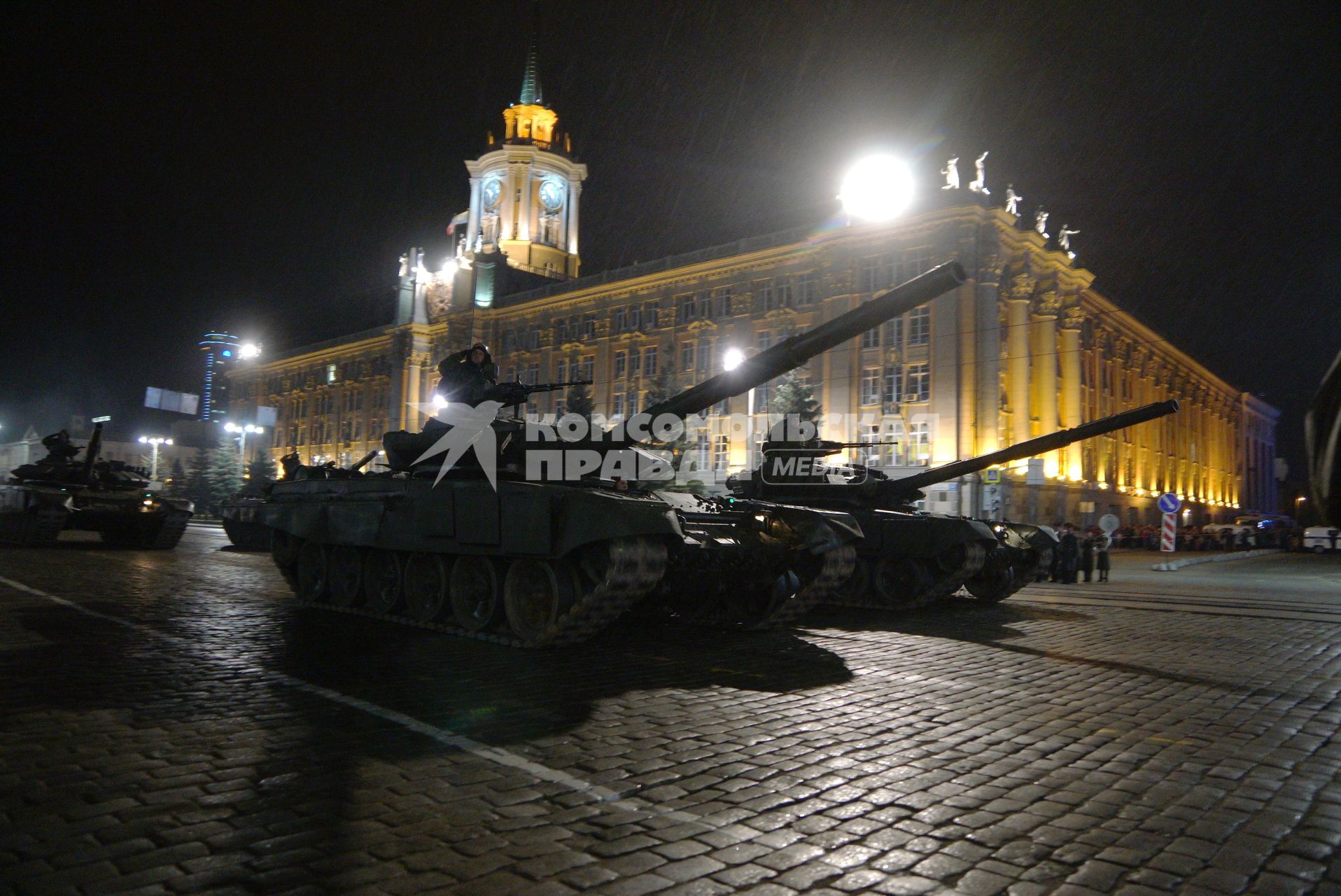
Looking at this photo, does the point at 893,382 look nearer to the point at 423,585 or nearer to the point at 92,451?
the point at 92,451

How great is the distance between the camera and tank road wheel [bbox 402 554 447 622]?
9.93 metres

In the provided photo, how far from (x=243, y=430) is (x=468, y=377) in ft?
252

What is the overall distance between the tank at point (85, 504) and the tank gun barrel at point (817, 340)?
622 inches

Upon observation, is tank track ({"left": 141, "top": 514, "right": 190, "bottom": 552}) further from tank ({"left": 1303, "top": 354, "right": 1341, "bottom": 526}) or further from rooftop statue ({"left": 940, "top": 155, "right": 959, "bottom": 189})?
rooftop statue ({"left": 940, "top": 155, "right": 959, "bottom": 189})

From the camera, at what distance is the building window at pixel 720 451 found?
4647 cm

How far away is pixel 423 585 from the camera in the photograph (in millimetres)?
10156

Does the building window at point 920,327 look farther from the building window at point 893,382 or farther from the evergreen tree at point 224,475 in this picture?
the evergreen tree at point 224,475

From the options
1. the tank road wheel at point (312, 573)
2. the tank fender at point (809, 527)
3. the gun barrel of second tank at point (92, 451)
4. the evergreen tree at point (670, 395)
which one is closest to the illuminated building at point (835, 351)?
the evergreen tree at point (670, 395)

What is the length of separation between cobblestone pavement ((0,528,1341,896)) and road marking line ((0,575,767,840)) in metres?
0.02

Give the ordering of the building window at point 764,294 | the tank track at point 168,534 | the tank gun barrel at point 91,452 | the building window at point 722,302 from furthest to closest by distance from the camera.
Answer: the building window at point 722,302
the building window at point 764,294
the tank track at point 168,534
the tank gun barrel at point 91,452

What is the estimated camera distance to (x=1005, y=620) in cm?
1227

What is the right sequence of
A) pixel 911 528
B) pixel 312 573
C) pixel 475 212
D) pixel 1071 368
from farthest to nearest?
pixel 475 212
pixel 1071 368
pixel 911 528
pixel 312 573

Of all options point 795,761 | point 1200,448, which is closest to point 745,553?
point 795,761

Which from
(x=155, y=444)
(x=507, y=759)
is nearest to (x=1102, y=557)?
(x=507, y=759)
